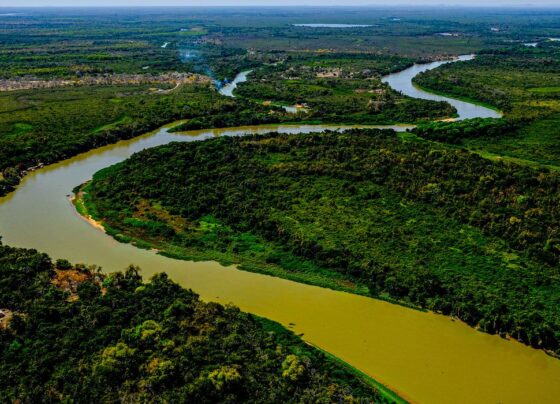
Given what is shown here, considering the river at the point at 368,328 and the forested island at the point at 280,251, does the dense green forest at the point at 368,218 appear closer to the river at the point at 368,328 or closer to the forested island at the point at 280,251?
the forested island at the point at 280,251

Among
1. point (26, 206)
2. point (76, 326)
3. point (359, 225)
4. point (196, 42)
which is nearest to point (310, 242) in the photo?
point (359, 225)

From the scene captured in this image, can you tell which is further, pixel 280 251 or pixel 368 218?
pixel 368 218

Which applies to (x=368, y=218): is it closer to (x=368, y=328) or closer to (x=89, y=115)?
(x=368, y=328)

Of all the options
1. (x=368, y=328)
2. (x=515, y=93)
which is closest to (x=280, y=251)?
(x=368, y=328)

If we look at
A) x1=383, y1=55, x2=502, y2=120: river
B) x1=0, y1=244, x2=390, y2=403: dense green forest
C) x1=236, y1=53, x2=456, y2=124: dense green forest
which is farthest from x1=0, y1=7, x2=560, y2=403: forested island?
x1=383, y1=55, x2=502, y2=120: river

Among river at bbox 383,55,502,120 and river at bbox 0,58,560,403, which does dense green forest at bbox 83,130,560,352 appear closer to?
river at bbox 0,58,560,403
